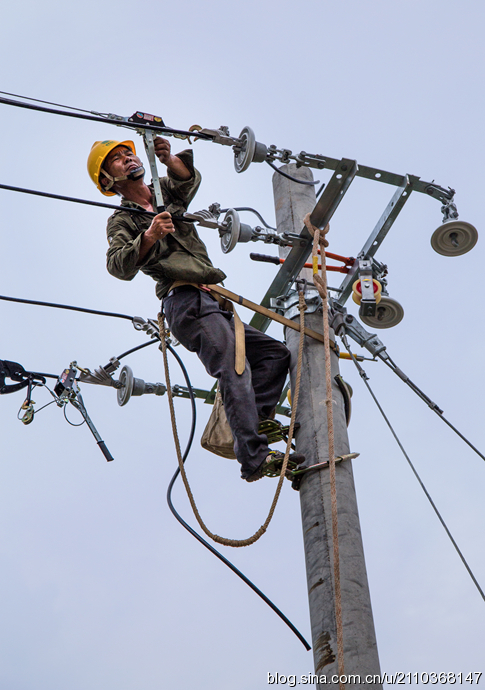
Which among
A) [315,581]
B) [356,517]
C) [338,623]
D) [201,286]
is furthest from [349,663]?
[201,286]

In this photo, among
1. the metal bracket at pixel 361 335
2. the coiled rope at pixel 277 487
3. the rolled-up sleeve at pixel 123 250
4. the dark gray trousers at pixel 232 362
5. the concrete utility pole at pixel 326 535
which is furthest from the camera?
the metal bracket at pixel 361 335

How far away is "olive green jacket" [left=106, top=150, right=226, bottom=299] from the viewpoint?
4.28 meters

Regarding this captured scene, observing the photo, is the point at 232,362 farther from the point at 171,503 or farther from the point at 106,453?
the point at 106,453

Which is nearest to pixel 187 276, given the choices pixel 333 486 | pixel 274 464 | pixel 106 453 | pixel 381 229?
pixel 274 464

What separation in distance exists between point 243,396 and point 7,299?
250 centimetres

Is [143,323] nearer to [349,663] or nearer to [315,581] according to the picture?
[315,581]

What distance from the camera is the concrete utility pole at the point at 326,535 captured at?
329 centimetres

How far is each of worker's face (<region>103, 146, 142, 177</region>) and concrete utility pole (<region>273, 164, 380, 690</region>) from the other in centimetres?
136

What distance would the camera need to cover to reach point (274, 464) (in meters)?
3.92

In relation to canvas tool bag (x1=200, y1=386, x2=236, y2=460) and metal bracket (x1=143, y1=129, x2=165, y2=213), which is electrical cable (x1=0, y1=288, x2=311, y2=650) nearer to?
canvas tool bag (x1=200, y1=386, x2=236, y2=460)

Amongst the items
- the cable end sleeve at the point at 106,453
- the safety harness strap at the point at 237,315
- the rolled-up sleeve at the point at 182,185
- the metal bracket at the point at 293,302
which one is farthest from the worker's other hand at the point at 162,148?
the cable end sleeve at the point at 106,453

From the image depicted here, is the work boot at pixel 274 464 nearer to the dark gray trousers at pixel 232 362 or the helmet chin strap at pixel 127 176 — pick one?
the dark gray trousers at pixel 232 362

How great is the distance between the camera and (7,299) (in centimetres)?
582

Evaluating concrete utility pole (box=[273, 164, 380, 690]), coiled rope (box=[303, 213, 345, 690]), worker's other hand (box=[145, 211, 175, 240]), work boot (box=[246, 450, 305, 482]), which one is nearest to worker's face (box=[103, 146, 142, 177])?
worker's other hand (box=[145, 211, 175, 240])
